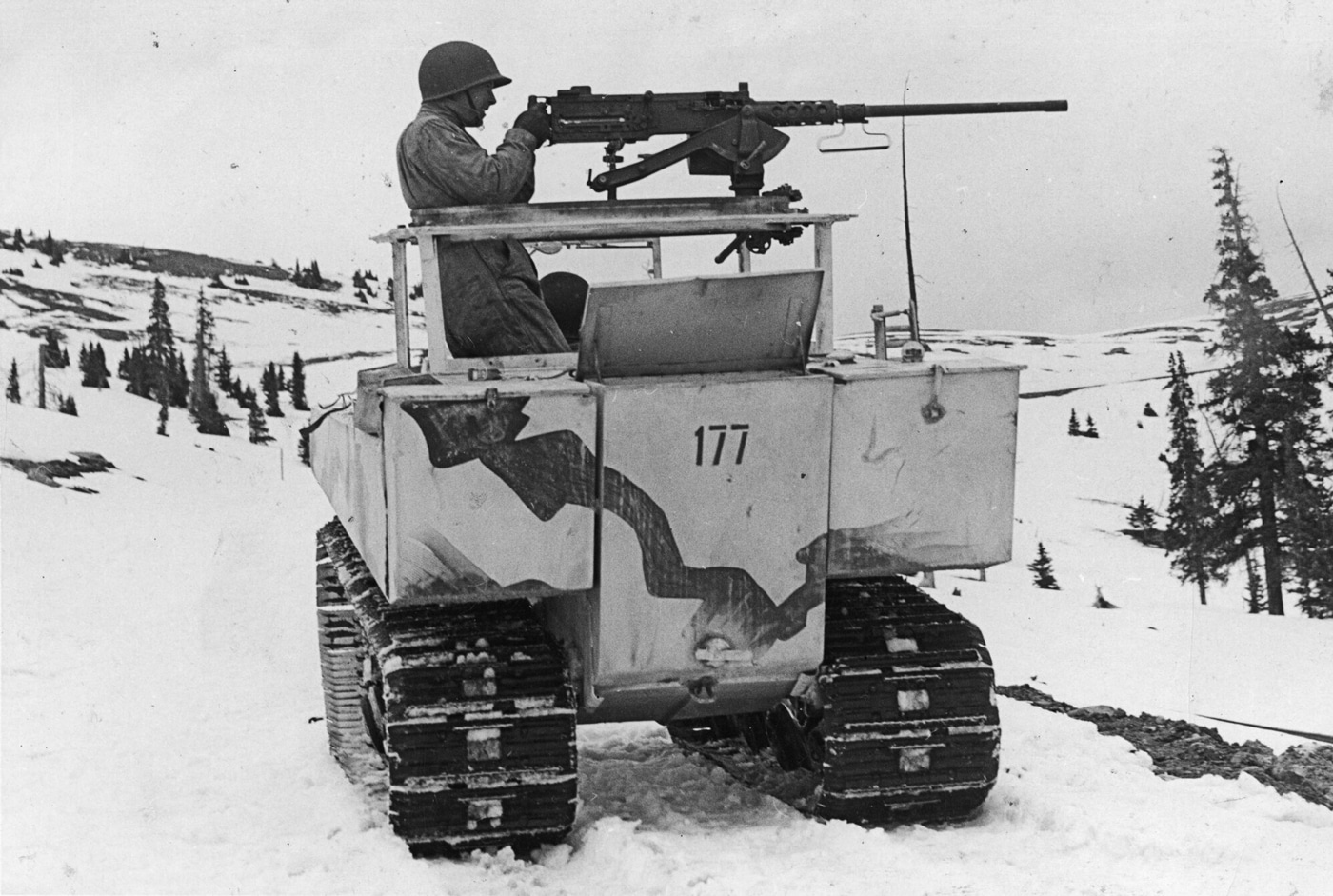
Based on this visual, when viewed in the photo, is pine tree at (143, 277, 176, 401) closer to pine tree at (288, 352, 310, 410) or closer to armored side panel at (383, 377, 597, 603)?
pine tree at (288, 352, 310, 410)

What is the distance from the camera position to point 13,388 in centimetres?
2062

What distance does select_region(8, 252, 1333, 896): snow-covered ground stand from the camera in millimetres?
5828

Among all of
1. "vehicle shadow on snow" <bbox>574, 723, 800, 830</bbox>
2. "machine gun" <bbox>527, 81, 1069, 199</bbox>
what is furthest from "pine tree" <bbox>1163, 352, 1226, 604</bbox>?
"machine gun" <bbox>527, 81, 1069, 199</bbox>

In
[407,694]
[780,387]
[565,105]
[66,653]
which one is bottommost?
[66,653]

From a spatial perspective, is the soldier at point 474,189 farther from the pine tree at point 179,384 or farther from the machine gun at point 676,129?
the pine tree at point 179,384

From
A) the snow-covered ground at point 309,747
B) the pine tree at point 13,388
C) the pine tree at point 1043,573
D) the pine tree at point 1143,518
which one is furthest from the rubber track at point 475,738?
the pine tree at point 1143,518

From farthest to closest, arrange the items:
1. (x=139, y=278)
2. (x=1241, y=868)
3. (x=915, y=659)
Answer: (x=139, y=278) < (x=915, y=659) < (x=1241, y=868)

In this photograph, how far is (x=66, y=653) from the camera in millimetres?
10891

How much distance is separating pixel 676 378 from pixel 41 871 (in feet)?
9.04

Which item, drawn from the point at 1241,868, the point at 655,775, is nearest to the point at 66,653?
the point at 655,775

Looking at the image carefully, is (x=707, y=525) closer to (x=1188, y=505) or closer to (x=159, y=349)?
(x=159, y=349)

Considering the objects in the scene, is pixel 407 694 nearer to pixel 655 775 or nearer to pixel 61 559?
pixel 655 775

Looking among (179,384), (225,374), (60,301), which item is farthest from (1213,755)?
(60,301)

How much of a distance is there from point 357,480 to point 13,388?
15.5 metres
